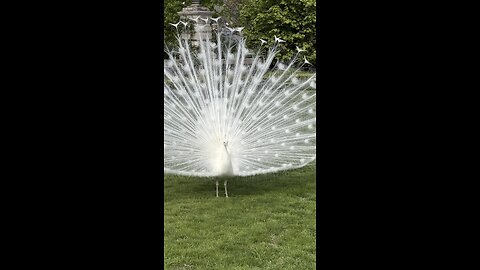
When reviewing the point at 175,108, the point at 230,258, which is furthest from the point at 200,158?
the point at 230,258

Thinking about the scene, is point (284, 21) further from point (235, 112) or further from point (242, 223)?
point (242, 223)

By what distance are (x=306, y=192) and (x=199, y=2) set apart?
647 centimetres

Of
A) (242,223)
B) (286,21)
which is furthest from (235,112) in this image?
(286,21)

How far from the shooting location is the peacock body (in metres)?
4.93

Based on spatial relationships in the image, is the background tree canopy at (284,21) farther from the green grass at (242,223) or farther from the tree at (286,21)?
the green grass at (242,223)

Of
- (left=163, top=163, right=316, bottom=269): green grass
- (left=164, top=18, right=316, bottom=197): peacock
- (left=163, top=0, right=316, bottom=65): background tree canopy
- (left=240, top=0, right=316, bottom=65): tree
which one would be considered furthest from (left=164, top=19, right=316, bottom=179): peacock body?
(left=240, top=0, right=316, bottom=65): tree

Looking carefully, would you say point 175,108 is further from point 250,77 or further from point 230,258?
point 230,258

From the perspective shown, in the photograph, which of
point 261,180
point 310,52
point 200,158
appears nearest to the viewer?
point 200,158

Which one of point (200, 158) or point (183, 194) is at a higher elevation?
point (200, 158)

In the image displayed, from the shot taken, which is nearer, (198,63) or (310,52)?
(198,63)

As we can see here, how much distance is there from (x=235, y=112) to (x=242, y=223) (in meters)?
1.15

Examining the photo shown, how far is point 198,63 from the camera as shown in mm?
5160

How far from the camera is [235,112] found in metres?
5.02

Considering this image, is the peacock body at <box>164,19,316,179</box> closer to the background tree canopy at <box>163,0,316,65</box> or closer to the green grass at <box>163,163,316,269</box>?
the green grass at <box>163,163,316,269</box>
